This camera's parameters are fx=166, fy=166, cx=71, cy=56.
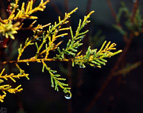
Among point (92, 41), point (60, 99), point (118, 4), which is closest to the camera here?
point (92, 41)

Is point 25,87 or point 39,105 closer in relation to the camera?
point 39,105

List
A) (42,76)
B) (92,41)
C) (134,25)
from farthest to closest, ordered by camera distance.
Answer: (42,76) < (92,41) < (134,25)

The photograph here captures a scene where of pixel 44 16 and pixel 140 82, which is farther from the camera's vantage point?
pixel 44 16

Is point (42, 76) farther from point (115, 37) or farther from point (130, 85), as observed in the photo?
point (115, 37)

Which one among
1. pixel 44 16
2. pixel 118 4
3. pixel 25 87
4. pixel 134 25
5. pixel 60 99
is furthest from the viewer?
pixel 118 4

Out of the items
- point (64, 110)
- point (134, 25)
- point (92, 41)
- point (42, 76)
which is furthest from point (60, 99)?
point (134, 25)

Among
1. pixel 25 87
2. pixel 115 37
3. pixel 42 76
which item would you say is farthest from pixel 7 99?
pixel 115 37

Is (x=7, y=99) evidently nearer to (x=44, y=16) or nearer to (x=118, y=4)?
(x=44, y=16)

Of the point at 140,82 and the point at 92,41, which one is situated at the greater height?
the point at 92,41

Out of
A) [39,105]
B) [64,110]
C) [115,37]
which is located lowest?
[64,110]
